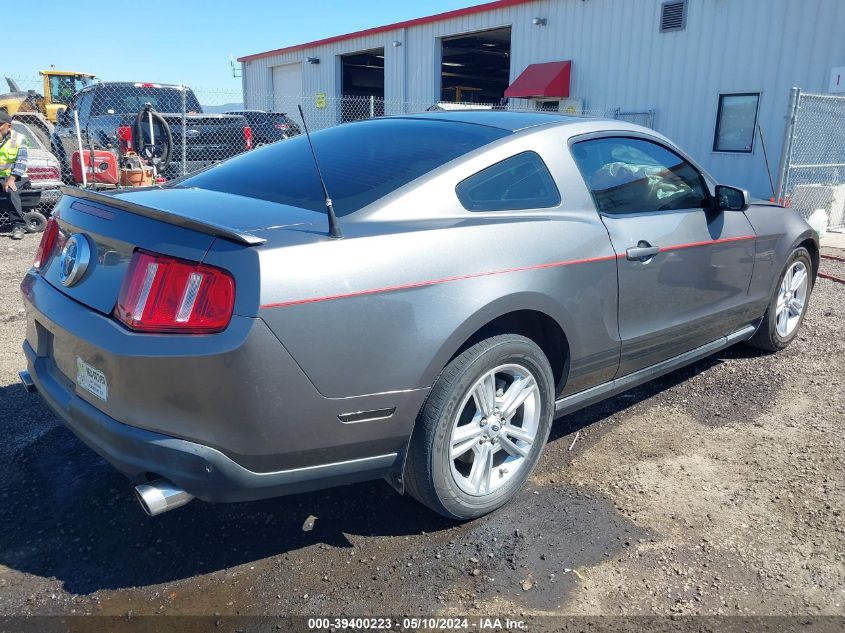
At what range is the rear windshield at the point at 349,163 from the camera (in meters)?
2.72

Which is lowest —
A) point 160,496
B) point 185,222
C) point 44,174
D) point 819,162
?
point 160,496

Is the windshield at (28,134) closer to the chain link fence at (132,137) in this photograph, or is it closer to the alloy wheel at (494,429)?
the chain link fence at (132,137)

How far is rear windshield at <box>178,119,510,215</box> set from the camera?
2723 millimetres

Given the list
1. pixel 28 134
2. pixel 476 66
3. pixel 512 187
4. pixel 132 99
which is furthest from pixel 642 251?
pixel 476 66

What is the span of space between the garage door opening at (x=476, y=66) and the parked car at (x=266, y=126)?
370 inches

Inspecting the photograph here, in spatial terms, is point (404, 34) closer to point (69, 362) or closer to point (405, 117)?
point (405, 117)

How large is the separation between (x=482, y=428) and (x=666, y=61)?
49.3 feet

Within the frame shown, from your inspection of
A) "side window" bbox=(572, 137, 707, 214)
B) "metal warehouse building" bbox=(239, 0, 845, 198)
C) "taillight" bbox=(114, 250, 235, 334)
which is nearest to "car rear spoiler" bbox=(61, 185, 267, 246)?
"taillight" bbox=(114, 250, 235, 334)

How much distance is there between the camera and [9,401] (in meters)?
3.92

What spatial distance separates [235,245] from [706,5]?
50.4ft

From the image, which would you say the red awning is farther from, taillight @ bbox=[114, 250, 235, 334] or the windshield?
taillight @ bbox=[114, 250, 235, 334]

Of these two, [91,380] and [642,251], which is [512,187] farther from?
[91,380]

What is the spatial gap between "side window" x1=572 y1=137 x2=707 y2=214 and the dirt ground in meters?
1.23

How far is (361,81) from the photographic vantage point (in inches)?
1154
